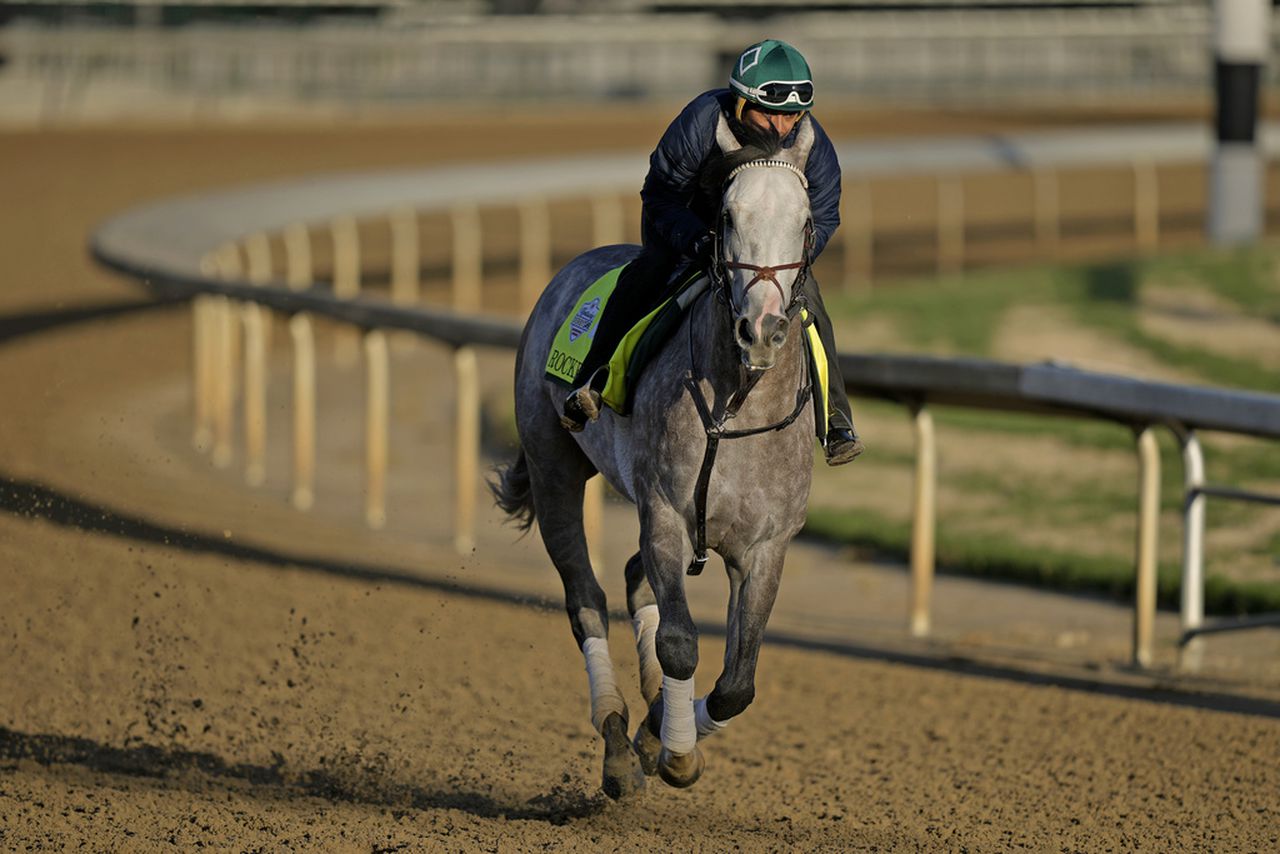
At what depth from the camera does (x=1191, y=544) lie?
Answer: 6.86 meters

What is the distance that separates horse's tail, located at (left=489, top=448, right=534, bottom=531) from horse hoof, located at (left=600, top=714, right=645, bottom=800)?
1078 millimetres

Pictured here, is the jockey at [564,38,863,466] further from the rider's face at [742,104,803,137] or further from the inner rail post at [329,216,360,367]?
the inner rail post at [329,216,360,367]

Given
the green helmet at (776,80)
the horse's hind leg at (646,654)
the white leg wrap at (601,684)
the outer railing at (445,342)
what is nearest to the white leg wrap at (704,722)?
the horse's hind leg at (646,654)

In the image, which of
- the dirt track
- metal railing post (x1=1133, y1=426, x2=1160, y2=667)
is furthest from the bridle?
metal railing post (x1=1133, y1=426, x2=1160, y2=667)

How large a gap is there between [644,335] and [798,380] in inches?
18.4

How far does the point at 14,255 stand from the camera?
1978cm

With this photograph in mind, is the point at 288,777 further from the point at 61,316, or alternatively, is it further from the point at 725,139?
the point at 61,316

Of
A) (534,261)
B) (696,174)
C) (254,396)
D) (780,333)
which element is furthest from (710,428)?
(534,261)

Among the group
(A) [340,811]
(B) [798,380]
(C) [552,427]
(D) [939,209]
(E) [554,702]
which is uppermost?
(B) [798,380]

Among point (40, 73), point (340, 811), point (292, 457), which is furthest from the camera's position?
point (40, 73)

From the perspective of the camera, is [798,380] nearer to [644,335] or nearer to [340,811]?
[644,335]

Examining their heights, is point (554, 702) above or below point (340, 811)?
below

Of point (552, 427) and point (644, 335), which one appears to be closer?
point (644, 335)

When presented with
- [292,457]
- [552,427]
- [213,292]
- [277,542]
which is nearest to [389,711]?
[552,427]
